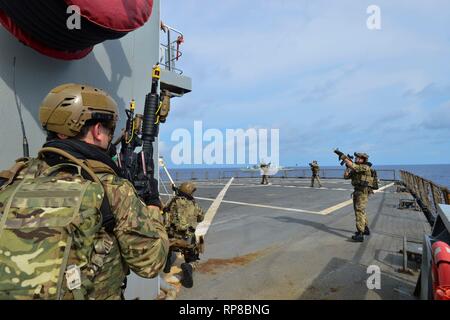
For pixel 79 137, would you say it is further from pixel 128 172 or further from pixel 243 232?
pixel 243 232

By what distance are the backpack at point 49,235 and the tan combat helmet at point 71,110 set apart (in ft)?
0.90

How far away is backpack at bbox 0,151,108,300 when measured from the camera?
1.28 metres

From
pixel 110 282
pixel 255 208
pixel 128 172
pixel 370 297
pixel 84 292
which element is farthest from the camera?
pixel 255 208

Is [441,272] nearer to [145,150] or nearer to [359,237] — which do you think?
[145,150]

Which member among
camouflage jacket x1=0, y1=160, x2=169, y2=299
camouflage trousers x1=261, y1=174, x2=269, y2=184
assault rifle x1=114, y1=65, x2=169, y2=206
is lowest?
camouflage trousers x1=261, y1=174, x2=269, y2=184

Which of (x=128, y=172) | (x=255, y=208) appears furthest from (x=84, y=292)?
(x=255, y=208)

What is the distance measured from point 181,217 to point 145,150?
8.32 ft

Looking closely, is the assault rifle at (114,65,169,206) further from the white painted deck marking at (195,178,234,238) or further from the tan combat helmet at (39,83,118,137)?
the white painted deck marking at (195,178,234,238)

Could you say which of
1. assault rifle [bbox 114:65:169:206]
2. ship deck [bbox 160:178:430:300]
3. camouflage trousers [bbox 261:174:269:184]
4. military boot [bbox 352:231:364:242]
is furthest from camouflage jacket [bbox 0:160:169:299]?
camouflage trousers [bbox 261:174:269:184]

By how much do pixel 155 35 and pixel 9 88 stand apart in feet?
7.81

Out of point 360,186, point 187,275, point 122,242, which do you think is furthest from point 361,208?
point 122,242

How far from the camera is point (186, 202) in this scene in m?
4.98

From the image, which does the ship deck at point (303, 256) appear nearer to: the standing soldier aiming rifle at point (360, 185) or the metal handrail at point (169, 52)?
the standing soldier aiming rifle at point (360, 185)

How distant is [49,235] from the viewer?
1.32 m
